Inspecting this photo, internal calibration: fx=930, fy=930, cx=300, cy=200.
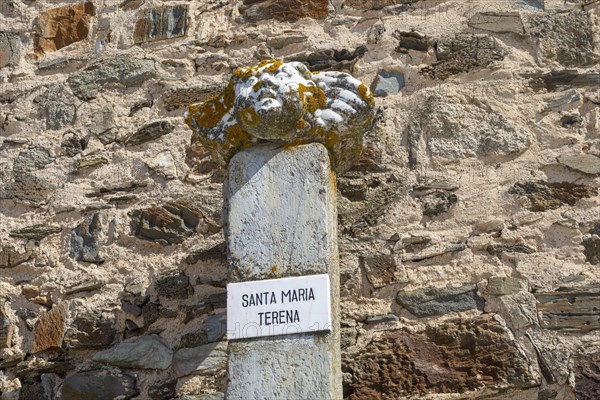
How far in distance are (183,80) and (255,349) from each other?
1.62 m

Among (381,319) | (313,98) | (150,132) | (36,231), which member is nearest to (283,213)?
(313,98)

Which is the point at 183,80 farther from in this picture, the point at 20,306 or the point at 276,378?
the point at 276,378

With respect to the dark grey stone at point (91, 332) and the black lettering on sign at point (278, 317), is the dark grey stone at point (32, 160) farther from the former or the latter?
the black lettering on sign at point (278, 317)

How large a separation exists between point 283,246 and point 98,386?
42.1 inches

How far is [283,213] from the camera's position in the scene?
2889 millimetres

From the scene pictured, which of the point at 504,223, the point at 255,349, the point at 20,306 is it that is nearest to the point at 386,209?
the point at 504,223

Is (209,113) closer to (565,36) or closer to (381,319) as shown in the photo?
(381,319)

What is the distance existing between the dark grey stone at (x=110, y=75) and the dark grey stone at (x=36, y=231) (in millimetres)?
627

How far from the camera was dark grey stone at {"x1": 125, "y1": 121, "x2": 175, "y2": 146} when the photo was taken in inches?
153

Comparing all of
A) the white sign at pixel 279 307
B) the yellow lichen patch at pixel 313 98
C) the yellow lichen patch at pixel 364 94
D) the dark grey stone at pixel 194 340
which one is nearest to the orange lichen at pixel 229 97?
the yellow lichen patch at pixel 313 98

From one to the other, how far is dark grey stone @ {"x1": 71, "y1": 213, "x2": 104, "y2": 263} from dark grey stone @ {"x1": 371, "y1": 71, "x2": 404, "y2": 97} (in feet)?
4.05

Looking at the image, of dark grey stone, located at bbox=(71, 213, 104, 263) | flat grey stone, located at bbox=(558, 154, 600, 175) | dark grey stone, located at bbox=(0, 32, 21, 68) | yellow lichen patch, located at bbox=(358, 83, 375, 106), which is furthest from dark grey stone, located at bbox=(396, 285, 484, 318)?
dark grey stone, located at bbox=(0, 32, 21, 68)

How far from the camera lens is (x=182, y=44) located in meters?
4.07

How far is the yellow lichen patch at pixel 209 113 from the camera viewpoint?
10.2 feet
